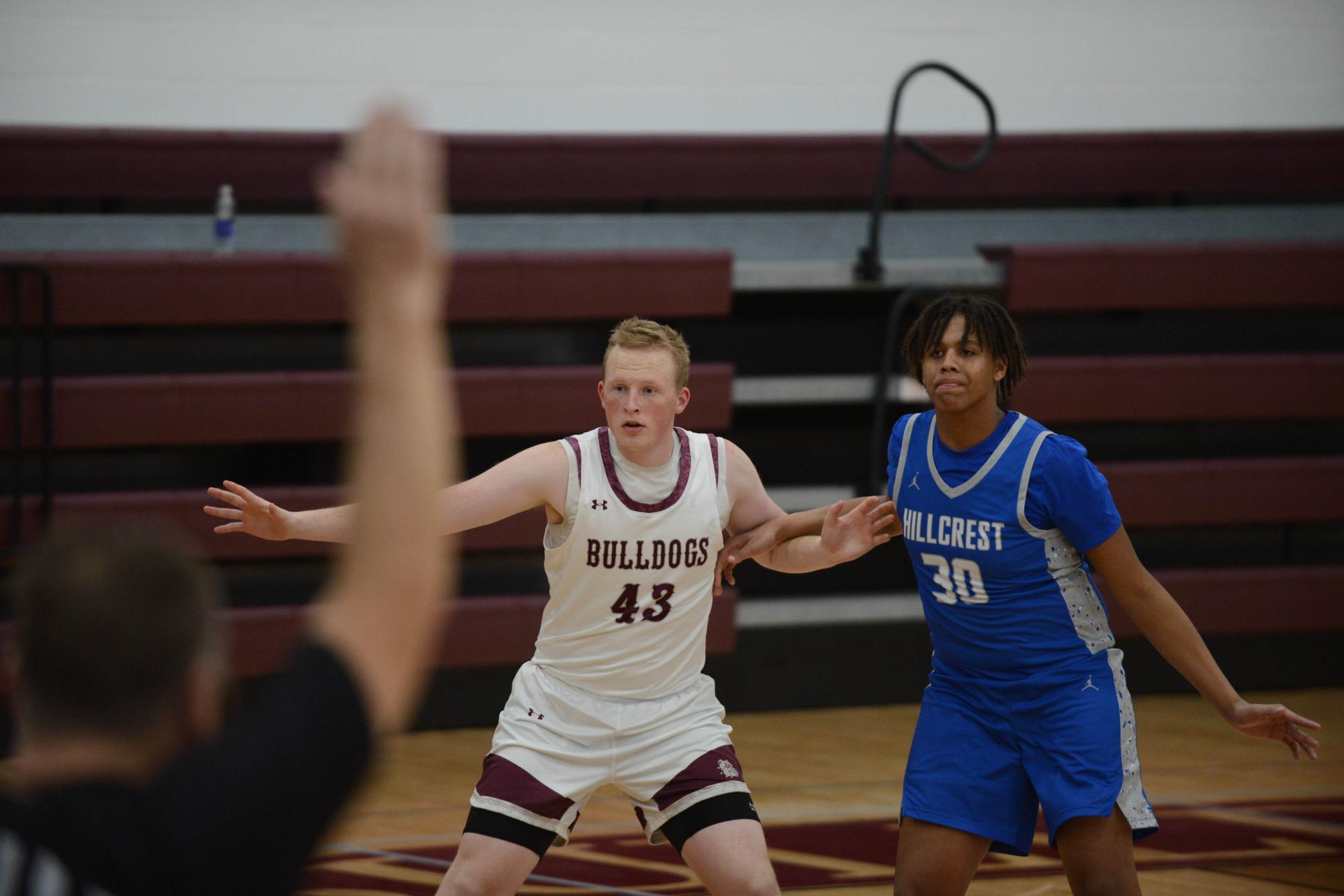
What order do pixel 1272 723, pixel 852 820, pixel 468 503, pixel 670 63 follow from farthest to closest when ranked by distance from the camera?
pixel 670 63 < pixel 852 820 < pixel 468 503 < pixel 1272 723

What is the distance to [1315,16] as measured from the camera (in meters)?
8.82

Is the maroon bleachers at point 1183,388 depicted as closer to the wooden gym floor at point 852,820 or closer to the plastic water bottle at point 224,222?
the wooden gym floor at point 852,820

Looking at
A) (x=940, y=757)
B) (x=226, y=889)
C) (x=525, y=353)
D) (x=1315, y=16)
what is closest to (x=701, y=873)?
(x=940, y=757)

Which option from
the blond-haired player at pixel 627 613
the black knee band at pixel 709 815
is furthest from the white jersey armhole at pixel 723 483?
the black knee band at pixel 709 815

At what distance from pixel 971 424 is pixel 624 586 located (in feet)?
2.87

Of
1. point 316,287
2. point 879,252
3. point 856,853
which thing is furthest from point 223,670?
point 879,252

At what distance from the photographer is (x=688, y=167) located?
812cm

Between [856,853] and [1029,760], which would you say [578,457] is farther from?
[856,853]

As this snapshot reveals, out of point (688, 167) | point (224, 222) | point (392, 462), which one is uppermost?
point (688, 167)

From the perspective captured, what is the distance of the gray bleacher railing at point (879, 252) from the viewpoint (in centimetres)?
756

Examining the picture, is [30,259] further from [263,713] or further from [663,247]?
[263,713]

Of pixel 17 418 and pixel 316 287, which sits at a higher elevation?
pixel 316 287

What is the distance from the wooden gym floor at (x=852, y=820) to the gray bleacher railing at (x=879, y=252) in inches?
52.0

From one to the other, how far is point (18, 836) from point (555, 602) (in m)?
2.57
